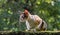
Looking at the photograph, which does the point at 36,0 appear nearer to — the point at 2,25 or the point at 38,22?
the point at 2,25

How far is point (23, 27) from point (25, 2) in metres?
0.71

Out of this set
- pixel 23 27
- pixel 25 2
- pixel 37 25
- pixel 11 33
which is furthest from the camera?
pixel 25 2

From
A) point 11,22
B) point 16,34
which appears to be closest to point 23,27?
point 11,22

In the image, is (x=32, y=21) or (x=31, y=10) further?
(x=31, y=10)

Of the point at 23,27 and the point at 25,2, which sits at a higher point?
the point at 25,2

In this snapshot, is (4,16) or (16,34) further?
(4,16)

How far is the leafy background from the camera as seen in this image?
542cm

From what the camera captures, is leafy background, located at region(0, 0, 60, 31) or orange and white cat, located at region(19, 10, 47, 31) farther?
leafy background, located at region(0, 0, 60, 31)

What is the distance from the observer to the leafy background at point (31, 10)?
5.42 m

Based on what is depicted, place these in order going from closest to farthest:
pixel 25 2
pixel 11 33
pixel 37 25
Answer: pixel 11 33 → pixel 37 25 → pixel 25 2

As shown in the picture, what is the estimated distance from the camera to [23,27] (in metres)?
5.30

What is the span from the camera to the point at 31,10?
5.70 meters

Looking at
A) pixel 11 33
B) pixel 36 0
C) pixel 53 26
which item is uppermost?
pixel 36 0

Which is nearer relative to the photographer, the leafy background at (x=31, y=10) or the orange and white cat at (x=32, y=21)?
the orange and white cat at (x=32, y=21)
